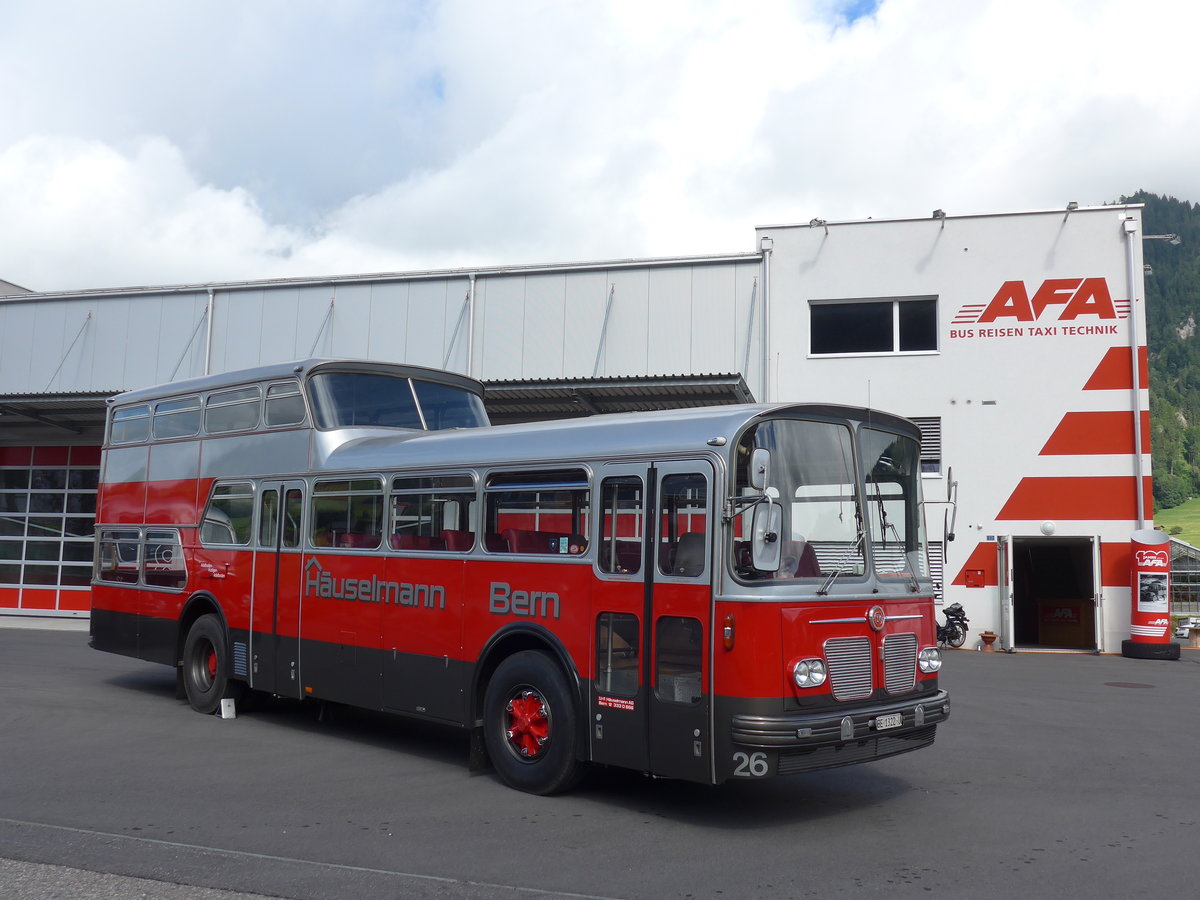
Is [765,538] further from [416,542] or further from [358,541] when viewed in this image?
[358,541]

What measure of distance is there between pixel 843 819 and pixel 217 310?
21.6m

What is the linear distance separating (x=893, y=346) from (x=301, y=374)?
1475 centimetres

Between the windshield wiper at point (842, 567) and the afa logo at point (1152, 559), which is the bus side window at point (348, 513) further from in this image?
the afa logo at point (1152, 559)

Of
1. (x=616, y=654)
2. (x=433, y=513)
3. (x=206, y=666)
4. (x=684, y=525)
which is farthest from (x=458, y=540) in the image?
(x=206, y=666)

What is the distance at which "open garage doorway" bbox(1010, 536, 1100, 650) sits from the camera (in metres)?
21.9

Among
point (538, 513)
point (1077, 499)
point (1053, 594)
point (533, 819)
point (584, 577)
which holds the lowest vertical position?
point (533, 819)

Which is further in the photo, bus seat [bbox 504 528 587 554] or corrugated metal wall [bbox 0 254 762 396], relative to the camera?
corrugated metal wall [bbox 0 254 762 396]

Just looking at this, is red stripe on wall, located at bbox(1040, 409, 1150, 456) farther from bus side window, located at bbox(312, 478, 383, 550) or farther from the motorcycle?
bus side window, located at bbox(312, 478, 383, 550)

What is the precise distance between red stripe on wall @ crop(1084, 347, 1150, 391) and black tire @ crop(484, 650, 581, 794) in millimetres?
16736

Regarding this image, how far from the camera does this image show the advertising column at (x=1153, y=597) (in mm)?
19469

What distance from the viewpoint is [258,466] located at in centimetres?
1062

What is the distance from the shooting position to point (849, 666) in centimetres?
674

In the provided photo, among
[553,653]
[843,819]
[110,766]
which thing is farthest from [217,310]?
[843,819]

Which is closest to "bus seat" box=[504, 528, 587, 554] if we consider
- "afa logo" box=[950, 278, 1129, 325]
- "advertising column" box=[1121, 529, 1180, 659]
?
"advertising column" box=[1121, 529, 1180, 659]
